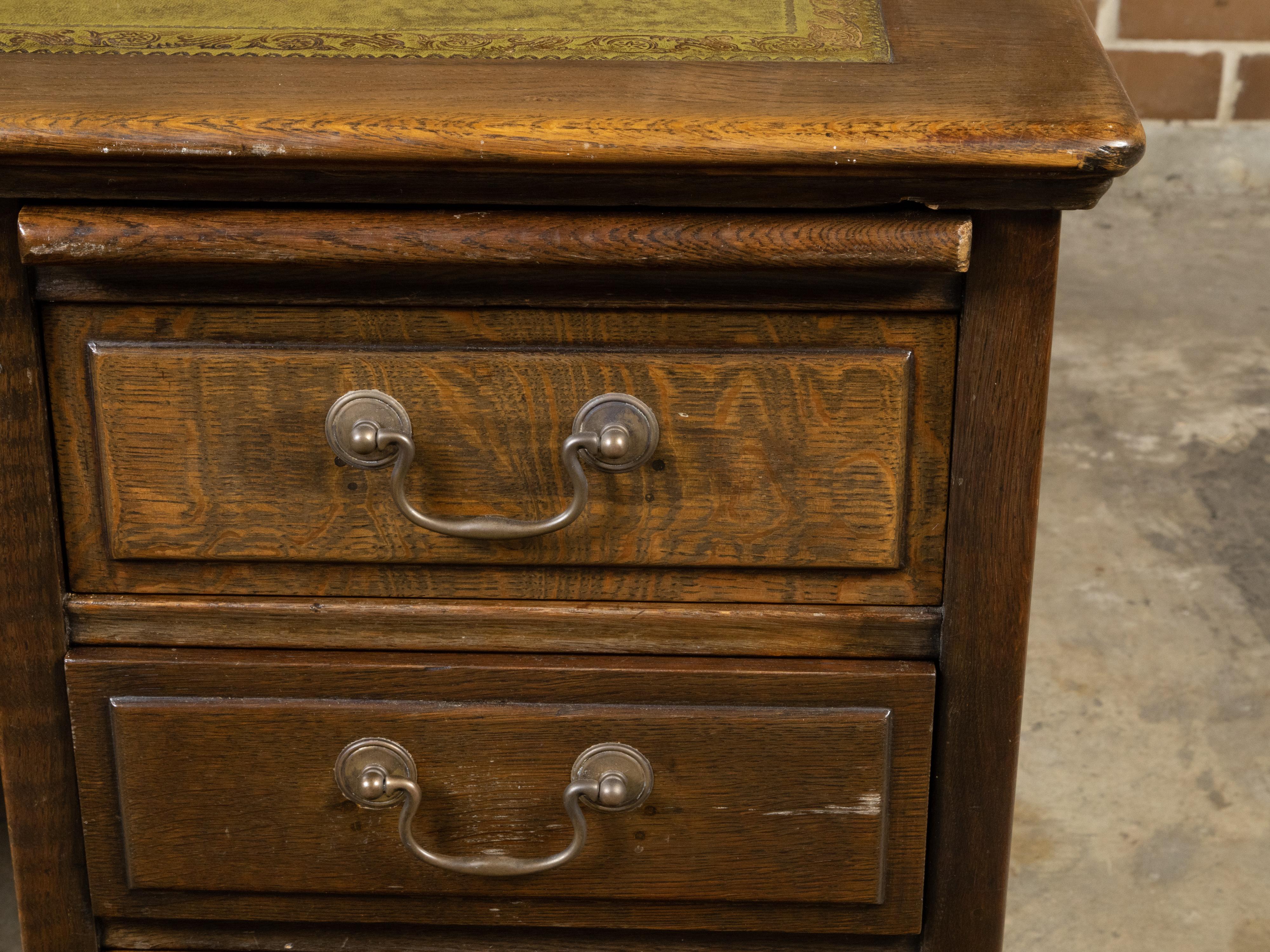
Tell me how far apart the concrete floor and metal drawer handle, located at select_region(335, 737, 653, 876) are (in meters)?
0.62

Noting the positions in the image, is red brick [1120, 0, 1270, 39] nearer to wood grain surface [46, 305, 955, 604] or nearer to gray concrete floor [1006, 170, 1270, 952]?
gray concrete floor [1006, 170, 1270, 952]

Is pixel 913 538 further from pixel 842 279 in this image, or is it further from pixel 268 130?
pixel 268 130

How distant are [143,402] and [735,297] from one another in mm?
266

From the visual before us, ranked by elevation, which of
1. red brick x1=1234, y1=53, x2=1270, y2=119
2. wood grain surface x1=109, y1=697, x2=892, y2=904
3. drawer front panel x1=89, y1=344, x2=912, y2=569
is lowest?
wood grain surface x1=109, y1=697, x2=892, y2=904

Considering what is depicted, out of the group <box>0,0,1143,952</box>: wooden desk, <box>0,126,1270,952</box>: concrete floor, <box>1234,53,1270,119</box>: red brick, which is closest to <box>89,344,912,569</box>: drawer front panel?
<box>0,0,1143,952</box>: wooden desk

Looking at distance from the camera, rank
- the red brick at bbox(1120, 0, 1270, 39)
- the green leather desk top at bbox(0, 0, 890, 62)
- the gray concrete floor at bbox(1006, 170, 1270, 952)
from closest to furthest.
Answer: the green leather desk top at bbox(0, 0, 890, 62) → the gray concrete floor at bbox(1006, 170, 1270, 952) → the red brick at bbox(1120, 0, 1270, 39)

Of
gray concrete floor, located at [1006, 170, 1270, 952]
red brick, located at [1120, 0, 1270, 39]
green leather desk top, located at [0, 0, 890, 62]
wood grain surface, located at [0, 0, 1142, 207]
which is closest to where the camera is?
wood grain surface, located at [0, 0, 1142, 207]

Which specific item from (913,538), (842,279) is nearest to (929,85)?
(842,279)

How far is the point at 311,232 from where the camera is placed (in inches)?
22.6

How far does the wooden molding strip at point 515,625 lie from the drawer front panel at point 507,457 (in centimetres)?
3

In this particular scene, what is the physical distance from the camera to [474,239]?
575mm

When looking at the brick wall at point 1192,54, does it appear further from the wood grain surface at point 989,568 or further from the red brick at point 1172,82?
the wood grain surface at point 989,568

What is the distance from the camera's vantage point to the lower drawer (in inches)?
26.2

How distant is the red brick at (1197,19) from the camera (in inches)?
94.5
